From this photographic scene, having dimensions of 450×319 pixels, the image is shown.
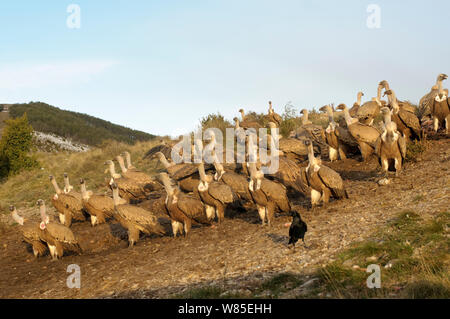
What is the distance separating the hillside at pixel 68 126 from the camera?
64.7 m

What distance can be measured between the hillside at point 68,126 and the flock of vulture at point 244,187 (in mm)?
44328

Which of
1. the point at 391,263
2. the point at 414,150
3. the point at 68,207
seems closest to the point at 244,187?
the point at 414,150

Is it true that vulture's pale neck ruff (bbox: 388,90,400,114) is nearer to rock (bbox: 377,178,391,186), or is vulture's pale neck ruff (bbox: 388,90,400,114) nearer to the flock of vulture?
the flock of vulture

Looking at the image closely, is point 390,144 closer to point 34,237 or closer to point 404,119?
point 404,119

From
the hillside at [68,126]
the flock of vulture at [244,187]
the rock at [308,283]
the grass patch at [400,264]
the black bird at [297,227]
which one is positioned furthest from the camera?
the hillside at [68,126]

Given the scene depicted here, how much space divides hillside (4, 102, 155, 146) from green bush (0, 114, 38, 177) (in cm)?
2910

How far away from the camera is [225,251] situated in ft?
25.5

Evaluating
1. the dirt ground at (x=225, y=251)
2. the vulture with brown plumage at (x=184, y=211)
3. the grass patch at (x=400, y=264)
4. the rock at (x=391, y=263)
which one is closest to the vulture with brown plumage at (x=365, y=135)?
the dirt ground at (x=225, y=251)

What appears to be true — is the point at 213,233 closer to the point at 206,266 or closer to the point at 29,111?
the point at 206,266

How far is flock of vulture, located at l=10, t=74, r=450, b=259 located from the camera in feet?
30.6

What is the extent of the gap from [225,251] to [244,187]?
308cm

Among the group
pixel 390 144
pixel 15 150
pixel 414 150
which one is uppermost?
pixel 390 144

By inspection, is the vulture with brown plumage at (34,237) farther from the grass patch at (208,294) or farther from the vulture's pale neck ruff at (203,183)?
the grass patch at (208,294)

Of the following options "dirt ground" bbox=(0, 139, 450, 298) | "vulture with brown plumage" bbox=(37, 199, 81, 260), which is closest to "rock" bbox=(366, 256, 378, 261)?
"dirt ground" bbox=(0, 139, 450, 298)
